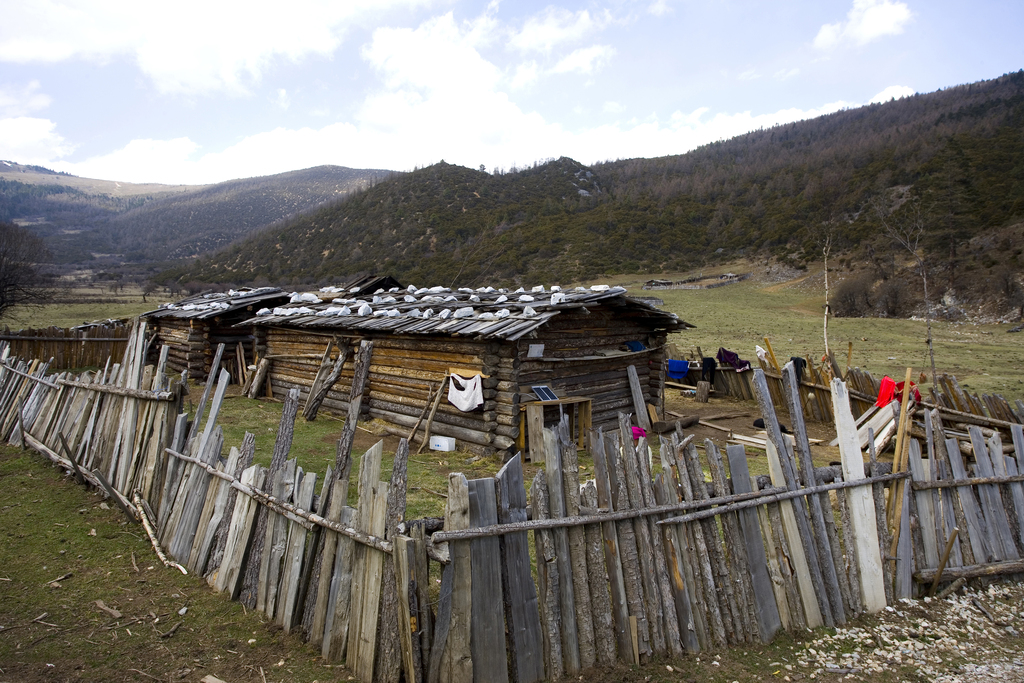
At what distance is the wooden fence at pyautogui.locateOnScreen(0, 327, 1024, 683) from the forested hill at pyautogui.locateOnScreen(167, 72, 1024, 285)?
2703 centimetres

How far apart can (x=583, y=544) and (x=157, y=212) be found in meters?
143

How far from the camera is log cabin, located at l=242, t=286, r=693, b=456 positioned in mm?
10484

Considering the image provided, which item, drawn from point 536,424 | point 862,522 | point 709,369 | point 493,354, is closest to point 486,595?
point 862,522

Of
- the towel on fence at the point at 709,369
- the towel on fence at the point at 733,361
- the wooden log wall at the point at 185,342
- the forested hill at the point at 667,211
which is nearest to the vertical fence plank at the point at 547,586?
the towel on fence at the point at 733,361

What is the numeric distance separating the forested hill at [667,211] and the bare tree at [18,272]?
64.3ft

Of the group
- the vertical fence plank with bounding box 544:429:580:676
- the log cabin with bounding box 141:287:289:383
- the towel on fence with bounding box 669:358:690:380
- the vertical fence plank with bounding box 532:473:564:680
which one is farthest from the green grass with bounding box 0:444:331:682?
the towel on fence with bounding box 669:358:690:380

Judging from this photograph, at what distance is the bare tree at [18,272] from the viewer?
25.9 metres

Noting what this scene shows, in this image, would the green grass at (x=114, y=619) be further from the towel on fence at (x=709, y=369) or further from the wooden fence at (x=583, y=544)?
the towel on fence at (x=709, y=369)

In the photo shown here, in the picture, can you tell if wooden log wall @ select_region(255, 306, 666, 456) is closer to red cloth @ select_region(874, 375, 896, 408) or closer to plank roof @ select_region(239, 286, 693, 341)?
plank roof @ select_region(239, 286, 693, 341)

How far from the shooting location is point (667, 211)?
210 feet

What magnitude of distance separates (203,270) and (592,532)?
226 feet

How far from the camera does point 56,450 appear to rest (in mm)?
8156

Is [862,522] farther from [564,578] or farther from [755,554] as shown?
[564,578]

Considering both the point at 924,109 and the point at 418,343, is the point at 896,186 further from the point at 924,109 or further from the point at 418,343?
the point at 418,343
